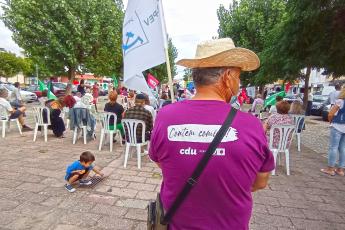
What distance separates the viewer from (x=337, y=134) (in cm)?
538

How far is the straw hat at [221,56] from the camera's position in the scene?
1547mm

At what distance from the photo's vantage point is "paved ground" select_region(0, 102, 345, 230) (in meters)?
3.41

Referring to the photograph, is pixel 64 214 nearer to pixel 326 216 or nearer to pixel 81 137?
pixel 326 216

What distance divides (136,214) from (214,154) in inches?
102

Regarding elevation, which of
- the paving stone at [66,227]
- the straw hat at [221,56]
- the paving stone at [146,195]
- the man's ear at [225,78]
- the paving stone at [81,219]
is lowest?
the paving stone at [66,227]

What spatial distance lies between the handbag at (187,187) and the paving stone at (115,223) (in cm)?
184

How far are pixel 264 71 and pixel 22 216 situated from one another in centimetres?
1439

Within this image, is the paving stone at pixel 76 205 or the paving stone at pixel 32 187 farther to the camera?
the paving stone at pixel 32 187

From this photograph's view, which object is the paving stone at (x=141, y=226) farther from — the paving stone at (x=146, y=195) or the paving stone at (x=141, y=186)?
the paving stone at (x=141, y=186)

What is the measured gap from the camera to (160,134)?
149 cm

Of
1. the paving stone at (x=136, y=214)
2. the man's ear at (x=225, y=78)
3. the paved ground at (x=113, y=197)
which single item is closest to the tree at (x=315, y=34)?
the paved ground at (x=113, y=197)

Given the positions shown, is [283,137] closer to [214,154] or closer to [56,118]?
[214,154]

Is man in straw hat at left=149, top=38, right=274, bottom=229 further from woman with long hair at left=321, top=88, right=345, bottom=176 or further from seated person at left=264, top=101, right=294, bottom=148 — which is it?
woman with long hair at left=321, top=88, right=345, bottom=176

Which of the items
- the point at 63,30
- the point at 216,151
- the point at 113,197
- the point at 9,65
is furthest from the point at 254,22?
the point at 9,65
